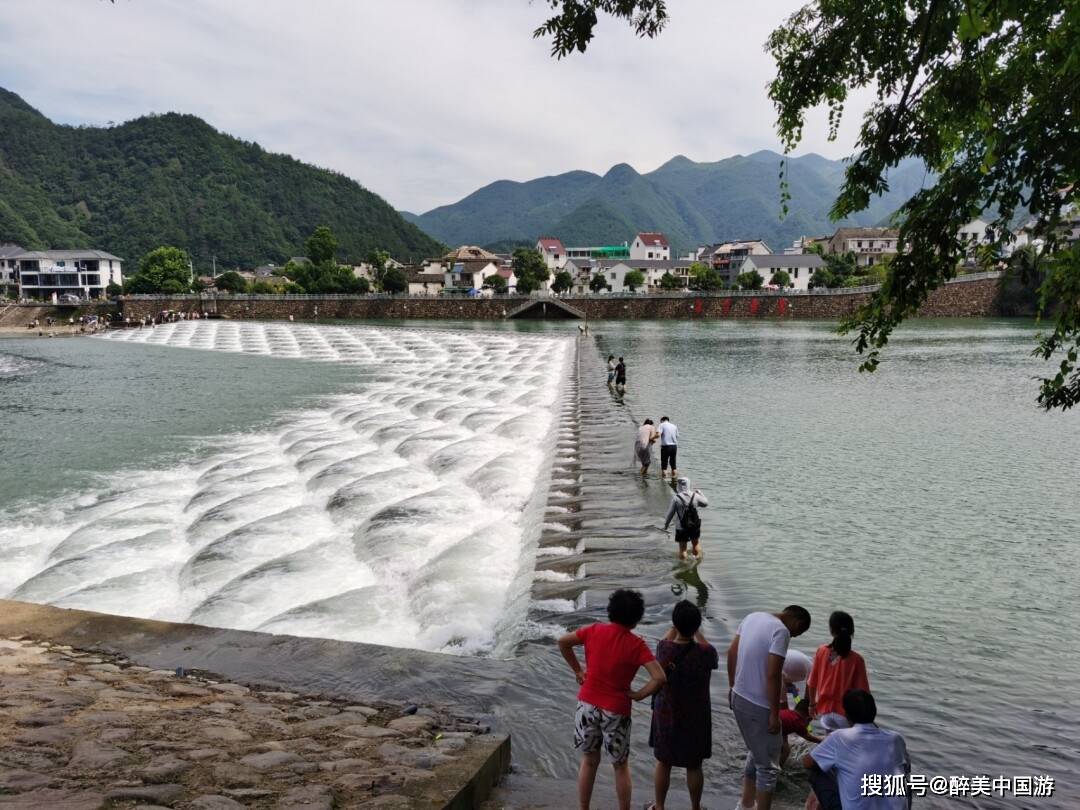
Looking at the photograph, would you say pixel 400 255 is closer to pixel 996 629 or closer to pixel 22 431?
pixel 22 431

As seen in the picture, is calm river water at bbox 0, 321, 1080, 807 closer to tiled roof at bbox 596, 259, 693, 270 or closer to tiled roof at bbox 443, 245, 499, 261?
tiled roof at bbox 596, 259, 693, 270

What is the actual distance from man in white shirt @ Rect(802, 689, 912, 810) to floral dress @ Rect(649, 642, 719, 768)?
0.85 m

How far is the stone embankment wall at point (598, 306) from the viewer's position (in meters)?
90.2

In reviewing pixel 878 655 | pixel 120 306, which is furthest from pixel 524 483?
pixel 120 306

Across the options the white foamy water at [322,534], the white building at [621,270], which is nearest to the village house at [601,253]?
the white building at [621,270]

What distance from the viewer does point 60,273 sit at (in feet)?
352

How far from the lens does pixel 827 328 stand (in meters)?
76.1

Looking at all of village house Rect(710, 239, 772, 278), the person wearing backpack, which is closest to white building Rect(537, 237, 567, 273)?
village house Rect(710, 239, 772, 278)

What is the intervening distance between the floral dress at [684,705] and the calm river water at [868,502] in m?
1.28

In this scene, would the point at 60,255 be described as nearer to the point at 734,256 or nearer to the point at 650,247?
the point at 650,247

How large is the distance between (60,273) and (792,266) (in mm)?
108038

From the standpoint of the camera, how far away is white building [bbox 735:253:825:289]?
388 feet

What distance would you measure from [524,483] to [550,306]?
270 ft

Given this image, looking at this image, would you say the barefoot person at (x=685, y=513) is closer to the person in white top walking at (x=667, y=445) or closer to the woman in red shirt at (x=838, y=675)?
the person in white top walking at (x=667, y=445)
